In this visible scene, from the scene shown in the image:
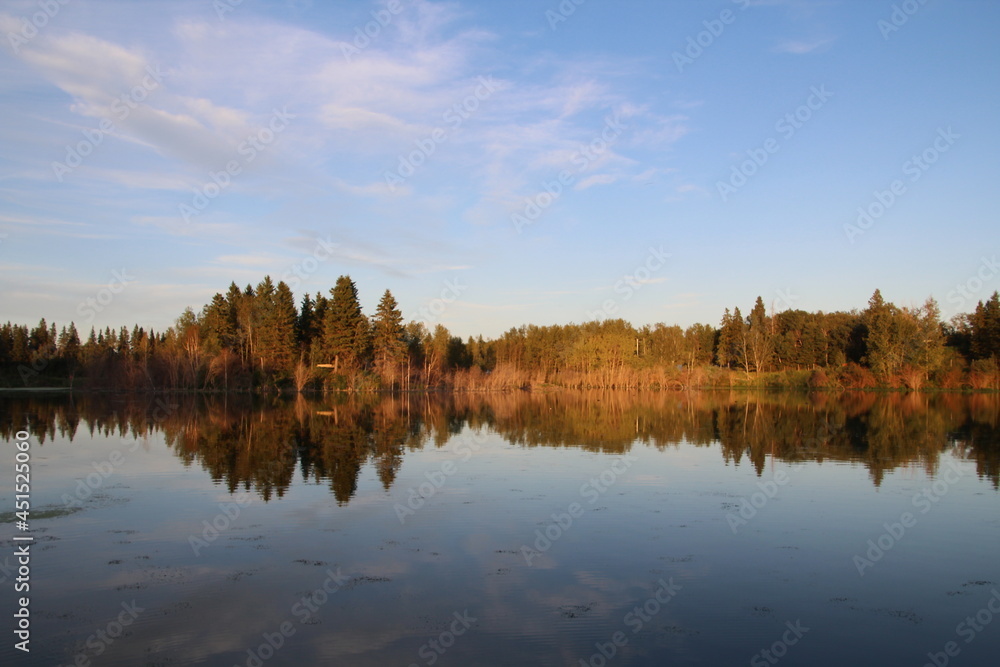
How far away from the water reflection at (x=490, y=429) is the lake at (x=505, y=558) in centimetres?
26

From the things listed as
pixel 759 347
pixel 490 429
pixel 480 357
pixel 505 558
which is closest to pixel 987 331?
pixel 759 347

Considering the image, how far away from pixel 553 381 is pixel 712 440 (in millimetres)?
63491

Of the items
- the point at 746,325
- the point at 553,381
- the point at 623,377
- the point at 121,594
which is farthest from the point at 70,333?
the point at 121,594

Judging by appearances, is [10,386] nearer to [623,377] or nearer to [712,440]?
[623,377]

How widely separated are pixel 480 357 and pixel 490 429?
72.7m

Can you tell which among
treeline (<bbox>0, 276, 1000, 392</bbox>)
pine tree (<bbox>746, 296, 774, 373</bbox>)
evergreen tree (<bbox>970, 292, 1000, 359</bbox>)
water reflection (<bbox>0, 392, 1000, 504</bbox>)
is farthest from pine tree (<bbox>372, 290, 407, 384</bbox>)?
evergreen tree (<bbox>970, 292, 1000, 359</bbox>)

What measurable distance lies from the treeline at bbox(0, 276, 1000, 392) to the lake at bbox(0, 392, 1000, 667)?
46342 mm

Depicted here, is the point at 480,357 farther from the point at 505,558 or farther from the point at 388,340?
the point at 505,558

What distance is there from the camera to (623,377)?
3270 inches

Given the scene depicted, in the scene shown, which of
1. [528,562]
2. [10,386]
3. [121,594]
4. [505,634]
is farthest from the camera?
[10,386]

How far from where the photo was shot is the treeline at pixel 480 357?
6431 centimetres

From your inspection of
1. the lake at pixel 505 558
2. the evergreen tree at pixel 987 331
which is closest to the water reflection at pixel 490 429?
the lake at pixel 505 558

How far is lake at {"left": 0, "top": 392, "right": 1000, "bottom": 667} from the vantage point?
6336 mm

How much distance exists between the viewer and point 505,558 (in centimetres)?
902
